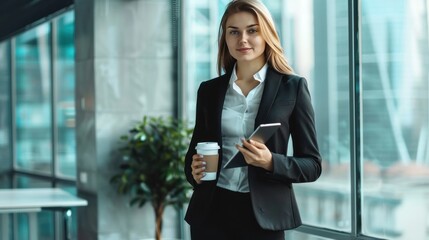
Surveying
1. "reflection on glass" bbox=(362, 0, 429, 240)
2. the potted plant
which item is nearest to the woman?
"reflection on glass" bbox=(362, 0, 429, 240)

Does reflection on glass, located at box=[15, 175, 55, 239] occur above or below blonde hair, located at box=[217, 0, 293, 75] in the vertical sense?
below

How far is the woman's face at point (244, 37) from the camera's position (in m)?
2.03

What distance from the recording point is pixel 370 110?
4324mm

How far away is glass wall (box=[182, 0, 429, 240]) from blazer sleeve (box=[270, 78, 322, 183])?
200cm

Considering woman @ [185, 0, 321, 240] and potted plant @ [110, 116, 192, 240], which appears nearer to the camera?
woman @ [185, 0, 321, 240]

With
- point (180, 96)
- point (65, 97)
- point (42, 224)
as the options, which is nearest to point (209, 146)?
point (180, 96)

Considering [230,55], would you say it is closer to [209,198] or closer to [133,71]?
[209,198]

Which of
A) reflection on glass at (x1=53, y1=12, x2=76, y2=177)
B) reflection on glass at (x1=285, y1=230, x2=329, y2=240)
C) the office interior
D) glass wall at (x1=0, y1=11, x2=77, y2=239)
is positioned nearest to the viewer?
the office interior

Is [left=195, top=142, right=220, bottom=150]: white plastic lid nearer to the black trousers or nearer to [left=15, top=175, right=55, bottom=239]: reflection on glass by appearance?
the black trousers

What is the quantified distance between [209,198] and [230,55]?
43cm

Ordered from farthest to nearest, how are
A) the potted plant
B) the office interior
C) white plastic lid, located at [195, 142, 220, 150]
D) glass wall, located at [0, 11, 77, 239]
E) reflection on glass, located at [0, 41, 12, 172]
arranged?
reflection on glass, located at [0, 41, 12, 172] → glass wall, located at [0, 11, 77, 239] → the potted plant → the office interior → white plastic lid, located at [195, 142, 220, 150]

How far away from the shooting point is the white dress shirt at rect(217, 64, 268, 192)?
2.02 m

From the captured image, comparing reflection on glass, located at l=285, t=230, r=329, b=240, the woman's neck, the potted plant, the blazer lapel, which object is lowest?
reflection on glass, located at l=285, t=230, r=329, b=240

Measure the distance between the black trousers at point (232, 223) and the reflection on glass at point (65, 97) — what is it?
733 centimetres
